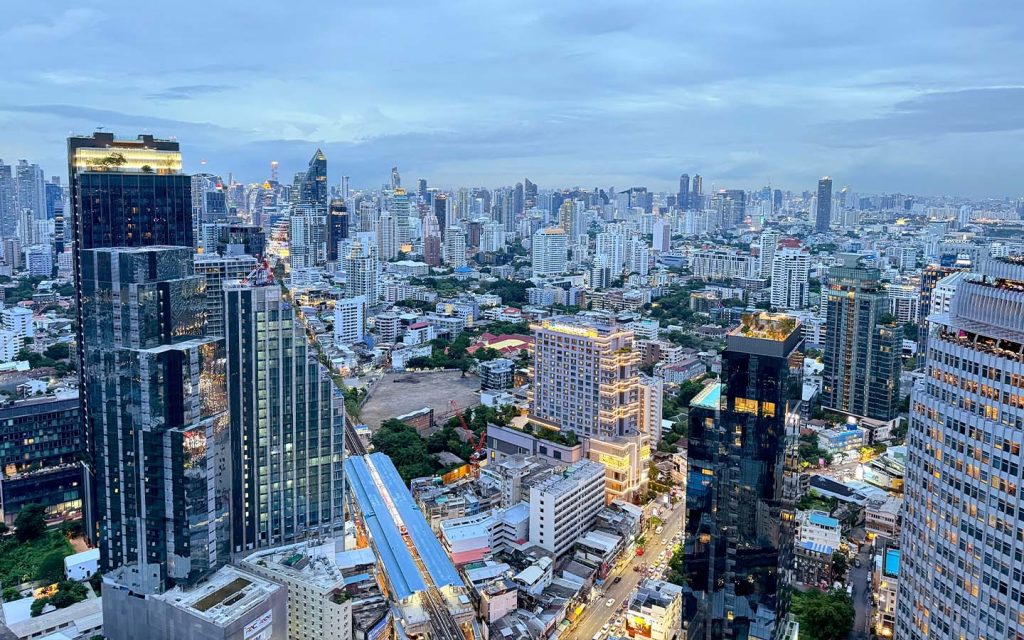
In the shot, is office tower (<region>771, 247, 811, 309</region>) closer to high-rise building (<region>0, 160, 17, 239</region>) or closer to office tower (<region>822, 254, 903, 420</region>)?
office tower (<region>822, 254, 903, 420</region>)

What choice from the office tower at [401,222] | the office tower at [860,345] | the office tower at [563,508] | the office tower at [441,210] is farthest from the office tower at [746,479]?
the office tower at [441,210]

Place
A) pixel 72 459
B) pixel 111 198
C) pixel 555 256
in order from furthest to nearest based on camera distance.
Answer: pixel 555 256, pixel 72 459, pixel 111 198

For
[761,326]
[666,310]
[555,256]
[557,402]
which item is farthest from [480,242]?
[761,326]

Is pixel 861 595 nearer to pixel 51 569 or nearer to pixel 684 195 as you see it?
pixel 51 569

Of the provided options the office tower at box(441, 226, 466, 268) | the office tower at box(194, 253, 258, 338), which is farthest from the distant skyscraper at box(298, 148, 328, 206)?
the office tower at box(194, 253, 258, 338)

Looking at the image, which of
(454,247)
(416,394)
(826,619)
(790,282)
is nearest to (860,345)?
(826,619)

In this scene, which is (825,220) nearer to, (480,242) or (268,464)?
(480,242)
